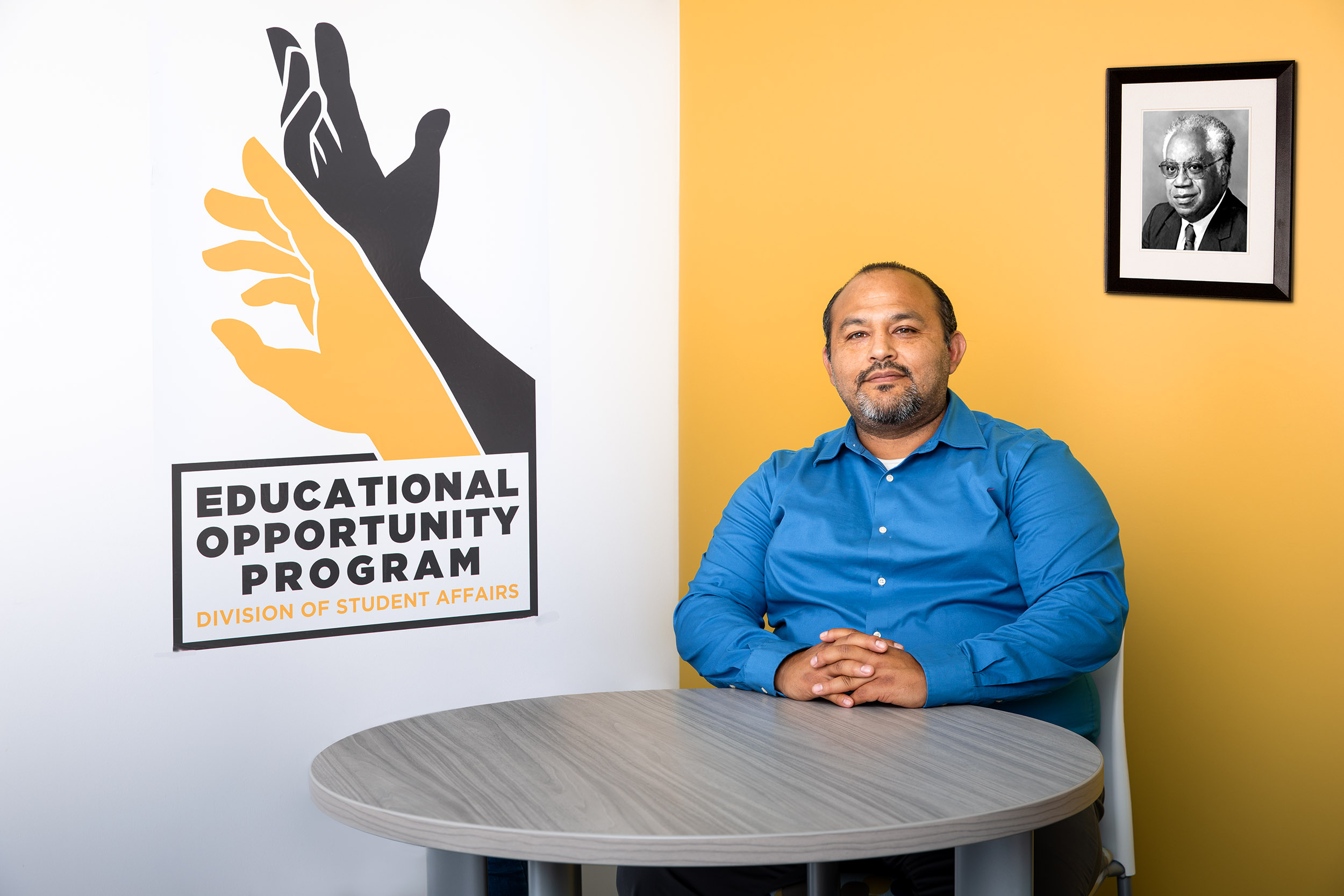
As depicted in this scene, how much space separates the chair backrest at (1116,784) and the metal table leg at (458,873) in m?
1.12

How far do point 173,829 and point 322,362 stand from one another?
45.9 inches

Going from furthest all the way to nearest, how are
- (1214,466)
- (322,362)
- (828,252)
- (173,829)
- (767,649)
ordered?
1. (828,252)
2. (322,362)
3. (173,829)
4. (1214,466)
5. (767,649)

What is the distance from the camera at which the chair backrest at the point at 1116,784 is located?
2.04m

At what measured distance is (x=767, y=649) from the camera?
198 cm

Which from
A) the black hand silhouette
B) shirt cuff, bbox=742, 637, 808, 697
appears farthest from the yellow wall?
shirt cuff, bbox=742, 637, 808, 697

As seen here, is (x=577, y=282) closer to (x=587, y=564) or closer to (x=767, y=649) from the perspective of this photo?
(x=587, y=564)

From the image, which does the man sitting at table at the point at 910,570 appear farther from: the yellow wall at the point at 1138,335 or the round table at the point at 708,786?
the yellow wall at the point at 1138,335

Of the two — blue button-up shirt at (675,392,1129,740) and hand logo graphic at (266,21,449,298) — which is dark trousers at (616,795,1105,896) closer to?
blue button-up shirt at (675,392,1129,740)

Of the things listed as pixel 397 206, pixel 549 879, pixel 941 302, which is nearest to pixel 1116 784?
pixel 941 302

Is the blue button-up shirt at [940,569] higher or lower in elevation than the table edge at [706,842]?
higher

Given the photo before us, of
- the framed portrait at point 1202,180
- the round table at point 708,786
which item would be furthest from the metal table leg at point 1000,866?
the framed portrait at point 1202,180

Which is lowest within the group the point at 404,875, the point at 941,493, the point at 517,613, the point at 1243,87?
the point at 404,875

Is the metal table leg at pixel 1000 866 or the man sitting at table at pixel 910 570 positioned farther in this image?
the man sitting at table at pixel 910 570

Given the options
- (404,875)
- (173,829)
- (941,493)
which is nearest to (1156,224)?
(941,493)
